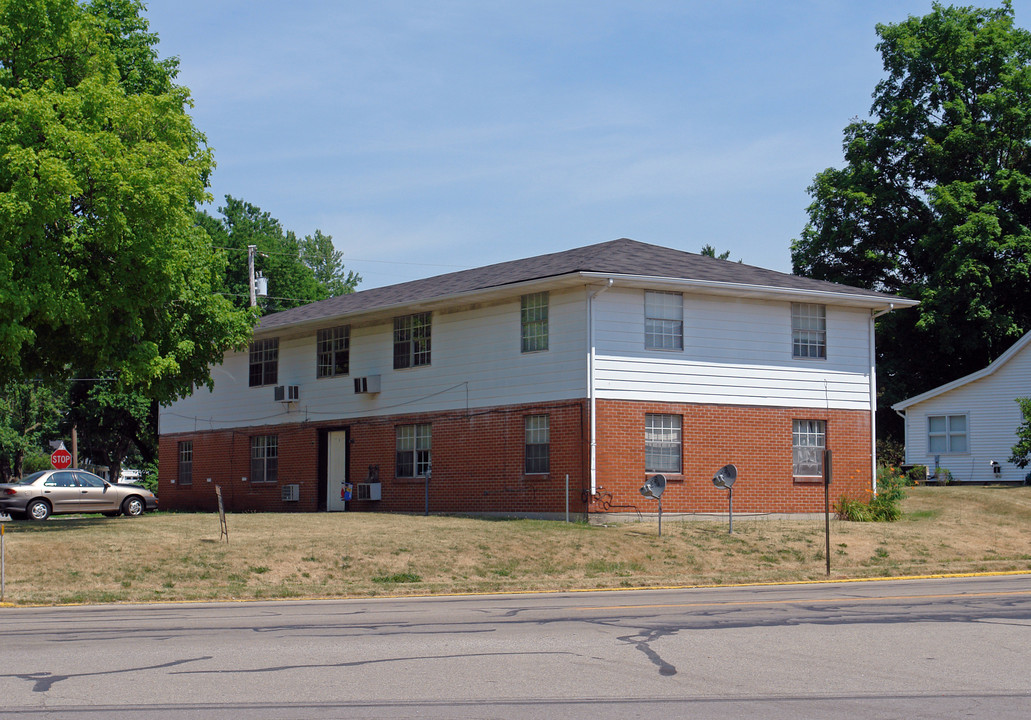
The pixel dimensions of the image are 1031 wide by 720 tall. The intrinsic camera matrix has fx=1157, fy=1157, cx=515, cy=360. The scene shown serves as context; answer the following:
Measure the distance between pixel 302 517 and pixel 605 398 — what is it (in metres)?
7.80

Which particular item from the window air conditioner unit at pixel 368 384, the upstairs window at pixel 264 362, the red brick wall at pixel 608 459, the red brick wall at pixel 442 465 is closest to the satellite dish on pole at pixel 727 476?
the red brick wall at pixel 608 459

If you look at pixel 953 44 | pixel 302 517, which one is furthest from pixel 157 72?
pixel 953 44

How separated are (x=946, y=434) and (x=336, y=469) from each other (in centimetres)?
2331

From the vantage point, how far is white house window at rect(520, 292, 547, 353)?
2789 centimetres

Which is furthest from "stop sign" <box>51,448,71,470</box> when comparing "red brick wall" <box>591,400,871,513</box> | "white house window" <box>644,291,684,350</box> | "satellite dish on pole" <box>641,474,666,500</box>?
"satellite dish on pole" <box>641,474,666,500</box>

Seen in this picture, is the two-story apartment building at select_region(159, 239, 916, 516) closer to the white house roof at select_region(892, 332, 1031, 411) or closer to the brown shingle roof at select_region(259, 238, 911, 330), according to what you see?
the brown shingle roof at select_region(259, 238, 911, 330)

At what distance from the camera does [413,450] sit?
102 feet

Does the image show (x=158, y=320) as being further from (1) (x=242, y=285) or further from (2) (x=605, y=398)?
(1) (x=242, y=285)

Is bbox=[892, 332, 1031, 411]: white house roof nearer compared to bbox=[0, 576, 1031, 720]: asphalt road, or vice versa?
bbox=[0, 576, 1031, 720]: asphalt road

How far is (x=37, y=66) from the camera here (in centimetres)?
2470

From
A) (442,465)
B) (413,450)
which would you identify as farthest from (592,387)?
(413,450)

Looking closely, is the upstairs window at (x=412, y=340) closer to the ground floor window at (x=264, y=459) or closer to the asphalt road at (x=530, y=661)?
the ground floor window at (x=264, y=459)

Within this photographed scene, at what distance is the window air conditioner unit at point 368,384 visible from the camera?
32.1 metres

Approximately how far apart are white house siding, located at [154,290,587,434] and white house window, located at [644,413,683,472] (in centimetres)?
208
